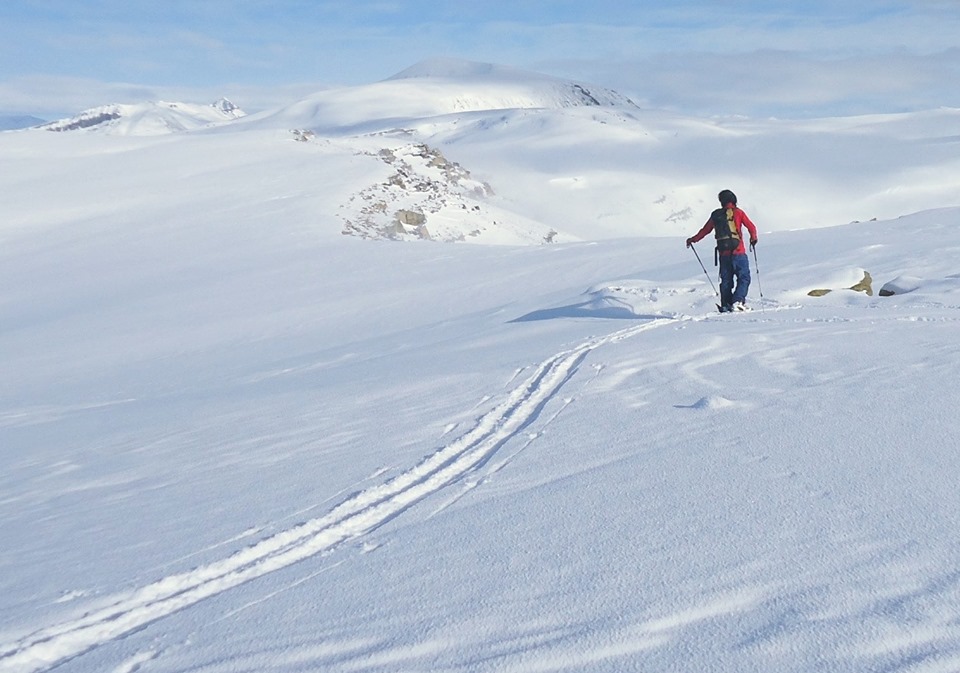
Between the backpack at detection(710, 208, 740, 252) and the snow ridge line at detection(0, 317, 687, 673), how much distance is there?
6.02 m

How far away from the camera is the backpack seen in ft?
37.6

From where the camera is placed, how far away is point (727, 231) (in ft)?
37.7

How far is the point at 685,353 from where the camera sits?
26.3 feet

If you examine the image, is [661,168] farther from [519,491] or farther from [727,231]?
[519,491]

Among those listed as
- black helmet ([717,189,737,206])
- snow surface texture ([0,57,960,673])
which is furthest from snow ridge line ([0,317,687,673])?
black helmet ([717,189,737,206])

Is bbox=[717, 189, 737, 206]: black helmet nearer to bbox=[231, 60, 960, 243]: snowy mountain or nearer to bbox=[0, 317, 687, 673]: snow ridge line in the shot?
bbox=[0, 317, 687, 673]: snow ridge line

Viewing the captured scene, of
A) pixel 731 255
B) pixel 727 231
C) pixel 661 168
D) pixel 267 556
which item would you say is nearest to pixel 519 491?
pixel 267 556

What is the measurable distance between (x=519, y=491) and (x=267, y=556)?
1.34 meters

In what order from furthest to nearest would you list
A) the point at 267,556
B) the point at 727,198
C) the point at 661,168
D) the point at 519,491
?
the point at 661,168 → the point at 727,198 → the point at 519,491 → the point at 267,556

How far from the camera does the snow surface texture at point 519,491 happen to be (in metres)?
3.00

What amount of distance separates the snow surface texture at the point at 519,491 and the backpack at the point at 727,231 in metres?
0.97

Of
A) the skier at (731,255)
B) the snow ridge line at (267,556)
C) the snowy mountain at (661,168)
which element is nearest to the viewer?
the snow ridge line at (267,556)

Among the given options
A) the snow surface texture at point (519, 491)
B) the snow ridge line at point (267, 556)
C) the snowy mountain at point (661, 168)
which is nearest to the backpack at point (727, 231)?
the snow surface texture at point (519, 491)

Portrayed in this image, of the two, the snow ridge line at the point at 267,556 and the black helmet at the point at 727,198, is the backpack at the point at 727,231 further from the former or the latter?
the snow ridge line at the point at 267,556
